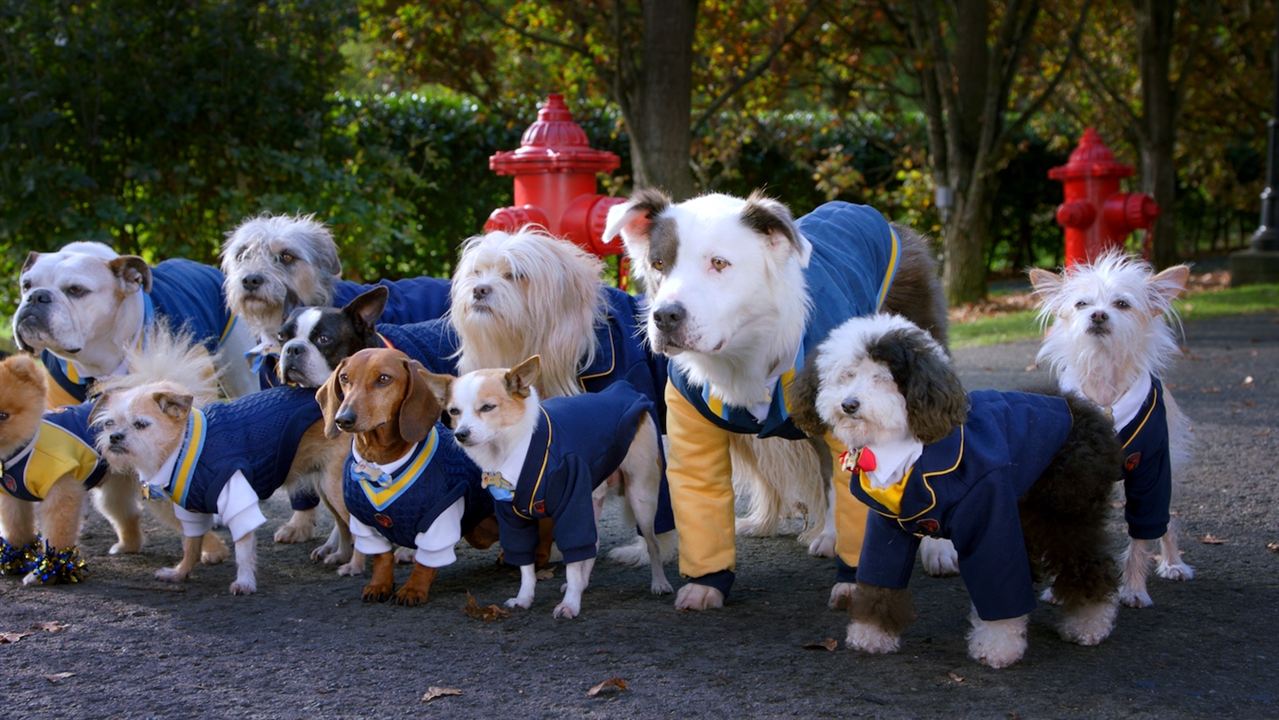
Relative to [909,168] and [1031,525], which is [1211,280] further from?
[1031,525]

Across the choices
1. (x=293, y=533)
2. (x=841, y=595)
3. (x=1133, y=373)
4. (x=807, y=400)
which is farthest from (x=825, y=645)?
(x=293, y=533)

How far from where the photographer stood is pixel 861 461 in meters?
4.22

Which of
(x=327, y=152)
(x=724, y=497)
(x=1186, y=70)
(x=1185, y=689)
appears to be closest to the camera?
(x=1185, y=689)

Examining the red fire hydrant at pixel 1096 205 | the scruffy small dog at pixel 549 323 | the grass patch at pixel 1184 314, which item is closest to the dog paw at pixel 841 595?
the scruffy small dog at pixel 549 323

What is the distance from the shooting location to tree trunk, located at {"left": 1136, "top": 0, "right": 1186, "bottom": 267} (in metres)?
18.1

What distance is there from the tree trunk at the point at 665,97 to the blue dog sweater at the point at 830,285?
465 cm

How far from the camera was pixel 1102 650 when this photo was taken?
14.6 ft

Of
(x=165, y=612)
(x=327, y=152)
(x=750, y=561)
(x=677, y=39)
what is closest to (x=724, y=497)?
(x=750, y=561)

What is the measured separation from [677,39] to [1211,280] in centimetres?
1265

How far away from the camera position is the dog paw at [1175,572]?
5.26 m

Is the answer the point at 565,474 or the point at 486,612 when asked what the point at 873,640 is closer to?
the point at 565,474

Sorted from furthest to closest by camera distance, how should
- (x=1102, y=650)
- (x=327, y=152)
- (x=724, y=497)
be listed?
(x=327, y=152) → (x=724, y=497) → (x=1102, y=650)

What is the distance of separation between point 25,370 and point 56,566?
0.86 metres

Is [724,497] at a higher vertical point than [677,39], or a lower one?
lower
